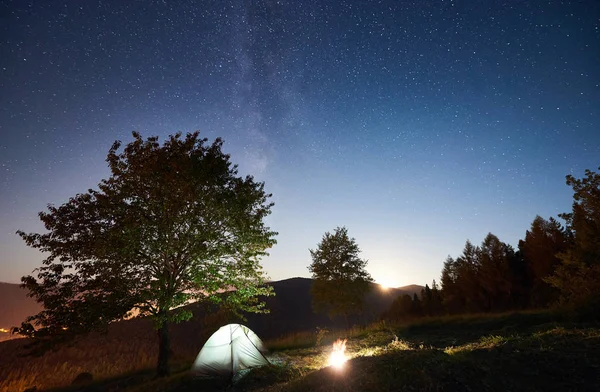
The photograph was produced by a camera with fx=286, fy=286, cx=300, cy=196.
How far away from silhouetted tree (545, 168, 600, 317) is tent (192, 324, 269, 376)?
19.7 m

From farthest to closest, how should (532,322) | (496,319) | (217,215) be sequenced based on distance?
1. (496,319)
2. (532,322)
3. (217,215)

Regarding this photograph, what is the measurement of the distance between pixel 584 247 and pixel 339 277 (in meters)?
20.3

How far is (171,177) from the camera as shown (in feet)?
46.1

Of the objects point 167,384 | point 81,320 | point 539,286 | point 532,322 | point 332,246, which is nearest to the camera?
point 81,320

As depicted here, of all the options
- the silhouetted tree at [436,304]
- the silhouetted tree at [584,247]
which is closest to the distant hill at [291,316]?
the silhouetted tree at [436,304]

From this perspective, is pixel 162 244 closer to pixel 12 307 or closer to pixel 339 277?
pixel 339 277

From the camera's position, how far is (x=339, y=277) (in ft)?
105

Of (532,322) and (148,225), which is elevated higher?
(148,225)

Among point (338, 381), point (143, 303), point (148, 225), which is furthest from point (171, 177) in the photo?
point (338, 381)

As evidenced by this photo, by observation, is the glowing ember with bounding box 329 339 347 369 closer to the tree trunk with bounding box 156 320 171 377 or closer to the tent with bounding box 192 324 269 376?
the tent with bounding box 192 324 269 376

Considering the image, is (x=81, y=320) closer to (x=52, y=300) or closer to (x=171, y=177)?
(x=52, y=300)

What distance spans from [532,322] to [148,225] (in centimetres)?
2498

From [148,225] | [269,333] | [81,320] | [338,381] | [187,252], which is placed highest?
[148,225]

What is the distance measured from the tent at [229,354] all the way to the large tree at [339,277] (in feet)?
60.8
